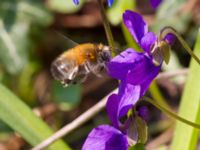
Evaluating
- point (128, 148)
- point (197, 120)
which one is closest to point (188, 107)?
point (197, 120)

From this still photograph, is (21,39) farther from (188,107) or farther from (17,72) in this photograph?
(188,107)

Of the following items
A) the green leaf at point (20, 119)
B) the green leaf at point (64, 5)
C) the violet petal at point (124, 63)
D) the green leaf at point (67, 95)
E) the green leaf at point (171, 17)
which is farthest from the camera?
the green leaf at point (64, 5)

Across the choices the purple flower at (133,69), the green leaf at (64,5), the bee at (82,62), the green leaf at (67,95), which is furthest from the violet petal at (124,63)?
the green leaf at (64,5)

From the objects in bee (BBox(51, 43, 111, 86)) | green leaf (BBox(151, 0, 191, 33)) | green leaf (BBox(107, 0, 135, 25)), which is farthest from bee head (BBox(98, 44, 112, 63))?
green leaf (BBox(151, 0, 191, 33))

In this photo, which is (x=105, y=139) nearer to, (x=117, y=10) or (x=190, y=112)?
(x=190, y=112)

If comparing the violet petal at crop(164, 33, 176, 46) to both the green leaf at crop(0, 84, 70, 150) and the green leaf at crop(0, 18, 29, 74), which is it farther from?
the green leaf at crop(0, 18, 29, 74)

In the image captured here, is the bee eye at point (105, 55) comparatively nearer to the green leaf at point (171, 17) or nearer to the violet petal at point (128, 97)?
the violet petal at point (128, 97)

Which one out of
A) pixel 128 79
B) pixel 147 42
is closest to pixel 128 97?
pixel 128 79
